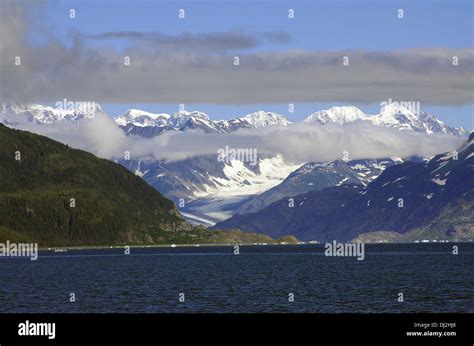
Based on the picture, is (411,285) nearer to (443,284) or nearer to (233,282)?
(443,284)
